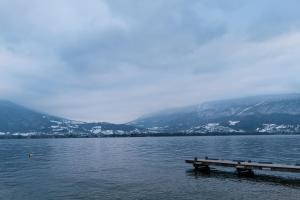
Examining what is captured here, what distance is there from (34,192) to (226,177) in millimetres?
33364

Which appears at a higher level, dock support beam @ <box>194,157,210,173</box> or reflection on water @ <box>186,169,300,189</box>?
dock support beam @ <box>194,157,210,173</box>

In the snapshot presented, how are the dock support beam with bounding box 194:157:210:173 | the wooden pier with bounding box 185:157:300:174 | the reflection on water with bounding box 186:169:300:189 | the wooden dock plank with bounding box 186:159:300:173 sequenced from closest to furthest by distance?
the reflection on water with bounding box 186:169:300:189
the wooden dock plank with bounding box 186:159:300:173
the wooden pier with bounding box 185:157:300:174
the dock support beam with bounding box 194:157:210:173

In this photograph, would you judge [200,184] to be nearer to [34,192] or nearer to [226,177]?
[226,177]

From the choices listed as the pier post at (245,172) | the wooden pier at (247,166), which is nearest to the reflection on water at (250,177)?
the pier post at (245,172)

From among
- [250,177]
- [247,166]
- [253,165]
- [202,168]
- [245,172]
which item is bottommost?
[250,177]

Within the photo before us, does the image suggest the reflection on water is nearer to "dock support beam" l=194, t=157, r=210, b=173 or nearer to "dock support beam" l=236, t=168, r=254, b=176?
"dock support beam" l=236, t=168, r=254, b=176

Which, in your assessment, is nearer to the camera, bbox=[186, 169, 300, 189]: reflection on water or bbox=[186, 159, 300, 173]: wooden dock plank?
bbox=[186, 169, 300, 189]: reflection on water

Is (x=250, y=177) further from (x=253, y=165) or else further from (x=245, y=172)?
(x=253, y=165)

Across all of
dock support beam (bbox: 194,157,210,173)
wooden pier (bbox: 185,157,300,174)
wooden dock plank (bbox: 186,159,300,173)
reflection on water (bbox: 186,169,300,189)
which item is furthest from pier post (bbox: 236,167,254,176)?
dock support beam (bbox: 194,157,210,173)

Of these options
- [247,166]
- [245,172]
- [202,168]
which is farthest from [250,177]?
[202,168]

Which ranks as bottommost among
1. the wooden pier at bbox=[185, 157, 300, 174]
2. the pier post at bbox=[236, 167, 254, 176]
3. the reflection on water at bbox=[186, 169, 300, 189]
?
the reflection on water at bbox=[186, 169, 300, 189]

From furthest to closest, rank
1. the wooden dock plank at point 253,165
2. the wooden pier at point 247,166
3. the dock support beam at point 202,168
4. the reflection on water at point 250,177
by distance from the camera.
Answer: the dock support beam at point 202,168, the wooden pier at point 247,166, the wooden dock plank at point 253,165, the reflection on water at point 250,177

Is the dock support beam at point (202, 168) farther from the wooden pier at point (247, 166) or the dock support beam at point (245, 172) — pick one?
the dock support beam at point (245, 172)

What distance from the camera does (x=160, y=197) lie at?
48969 millimetres
